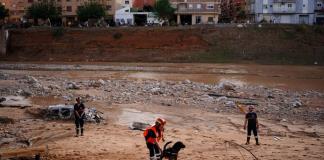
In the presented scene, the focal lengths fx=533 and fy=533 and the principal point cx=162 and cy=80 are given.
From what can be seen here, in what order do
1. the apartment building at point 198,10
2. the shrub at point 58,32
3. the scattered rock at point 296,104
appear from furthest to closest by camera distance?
the apartment building at point 198,10 → the shrub at point 58,32 → the scattered rock at point 296,104

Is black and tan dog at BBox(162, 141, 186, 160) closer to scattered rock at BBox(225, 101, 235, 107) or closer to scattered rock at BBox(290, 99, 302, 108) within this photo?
scattered rock at BBox(225, 101, 235, 107)

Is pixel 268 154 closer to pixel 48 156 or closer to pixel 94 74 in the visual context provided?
pixel 48 156

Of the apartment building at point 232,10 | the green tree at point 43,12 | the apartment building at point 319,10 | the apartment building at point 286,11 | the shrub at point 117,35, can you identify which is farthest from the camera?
the apartment building at point 232,10

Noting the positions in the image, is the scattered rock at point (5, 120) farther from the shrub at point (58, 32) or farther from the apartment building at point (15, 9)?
the apartment building at point (15, 9)

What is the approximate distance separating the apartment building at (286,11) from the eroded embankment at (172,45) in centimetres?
2137

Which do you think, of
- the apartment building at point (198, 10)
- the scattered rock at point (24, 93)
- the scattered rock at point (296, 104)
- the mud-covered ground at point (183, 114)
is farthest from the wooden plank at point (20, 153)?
the apartment building at point (198, 10)

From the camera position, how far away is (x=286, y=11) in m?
99.8

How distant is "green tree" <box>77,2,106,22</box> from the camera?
305ft

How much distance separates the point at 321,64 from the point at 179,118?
147ft

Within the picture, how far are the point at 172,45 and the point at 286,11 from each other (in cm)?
3277

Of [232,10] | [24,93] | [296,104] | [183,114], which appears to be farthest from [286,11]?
[183,114]

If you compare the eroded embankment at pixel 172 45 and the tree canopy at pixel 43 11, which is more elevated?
the tree canopy at pixel 43 11

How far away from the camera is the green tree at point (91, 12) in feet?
305

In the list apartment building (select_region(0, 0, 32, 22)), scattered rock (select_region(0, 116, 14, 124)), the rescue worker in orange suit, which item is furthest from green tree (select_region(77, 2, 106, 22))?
the rescue worker in orange suit
